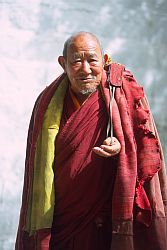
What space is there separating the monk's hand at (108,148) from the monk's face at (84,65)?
186mm

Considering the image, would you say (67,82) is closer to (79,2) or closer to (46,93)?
(46,93)

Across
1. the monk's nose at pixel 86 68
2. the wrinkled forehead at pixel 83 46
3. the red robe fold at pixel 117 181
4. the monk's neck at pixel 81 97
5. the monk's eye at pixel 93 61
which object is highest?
the wrinkled forehead at pixel 83 46

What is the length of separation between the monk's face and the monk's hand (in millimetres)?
186

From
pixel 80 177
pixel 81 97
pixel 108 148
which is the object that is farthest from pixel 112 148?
pixel 81 97

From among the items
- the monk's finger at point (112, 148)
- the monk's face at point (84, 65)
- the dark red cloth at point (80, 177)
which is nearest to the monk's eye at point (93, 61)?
the monk's face at point (84, 65)

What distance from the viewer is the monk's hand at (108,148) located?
1.35 metres

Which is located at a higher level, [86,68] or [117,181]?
[86,68]

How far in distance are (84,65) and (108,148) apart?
10.2 inches

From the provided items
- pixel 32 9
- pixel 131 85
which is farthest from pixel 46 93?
pixel 32 9

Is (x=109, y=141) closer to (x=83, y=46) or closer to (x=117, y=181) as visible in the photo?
(x=117, y=181)

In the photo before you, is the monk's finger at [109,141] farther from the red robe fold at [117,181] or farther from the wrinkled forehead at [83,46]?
the wrinkled forehead at [83,46]

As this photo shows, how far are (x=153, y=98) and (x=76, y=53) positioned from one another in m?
1.25

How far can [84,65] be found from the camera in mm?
1496

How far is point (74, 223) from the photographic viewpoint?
1.43 meters
